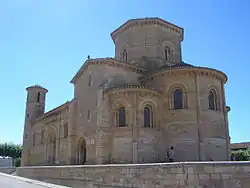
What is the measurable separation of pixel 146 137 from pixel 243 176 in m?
12.3

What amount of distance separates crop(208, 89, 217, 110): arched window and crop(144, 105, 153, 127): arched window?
453 cm

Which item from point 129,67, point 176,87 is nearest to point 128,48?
point 129,67

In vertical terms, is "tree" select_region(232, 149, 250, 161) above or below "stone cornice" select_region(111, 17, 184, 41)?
below

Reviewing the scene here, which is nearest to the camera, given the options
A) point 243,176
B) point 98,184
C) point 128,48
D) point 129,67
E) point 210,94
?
point 243,176

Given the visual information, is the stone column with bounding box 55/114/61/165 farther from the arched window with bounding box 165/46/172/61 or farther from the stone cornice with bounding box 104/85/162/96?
the arched window with bounding box 165/46/172/61

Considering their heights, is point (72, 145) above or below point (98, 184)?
above

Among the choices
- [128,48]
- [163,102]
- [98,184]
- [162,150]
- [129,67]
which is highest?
[128,48]

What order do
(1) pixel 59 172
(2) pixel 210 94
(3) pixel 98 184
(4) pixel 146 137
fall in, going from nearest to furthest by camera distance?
(3) pixel 98 184
(1) pixel 59 172
(4) pixel 146 137
(2) pixel 210 94

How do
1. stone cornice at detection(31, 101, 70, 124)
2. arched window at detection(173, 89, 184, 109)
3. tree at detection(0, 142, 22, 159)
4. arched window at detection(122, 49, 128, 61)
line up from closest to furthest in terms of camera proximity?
arched window at detection(173, 89, 184, 109)
arched window at detection(122, 49, 128, 61)
stone cornice at detection(31, 101, 70, 124)
tree at detection(0, 142, 22, 159)

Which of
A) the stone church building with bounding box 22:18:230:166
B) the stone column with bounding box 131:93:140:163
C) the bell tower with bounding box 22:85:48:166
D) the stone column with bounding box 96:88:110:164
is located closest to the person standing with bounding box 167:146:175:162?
the stone church building with bounding box 22:18:230:166

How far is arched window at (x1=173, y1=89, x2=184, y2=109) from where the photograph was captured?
2078cm

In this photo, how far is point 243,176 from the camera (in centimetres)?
779

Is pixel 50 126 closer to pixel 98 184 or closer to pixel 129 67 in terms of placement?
pixel 129 67

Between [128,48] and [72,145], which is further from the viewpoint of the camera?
[128,48]
